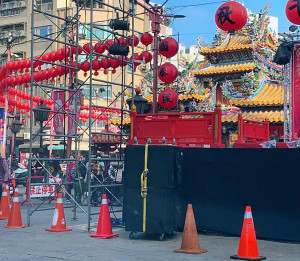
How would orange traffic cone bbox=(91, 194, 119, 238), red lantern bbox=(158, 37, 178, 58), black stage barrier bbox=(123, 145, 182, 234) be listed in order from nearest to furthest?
black stage barrier bbox=(123, 145, 182, 234) < orange traffic cone bbox=(91, 194, 119, 238) < red lantern bbox=(158, 37, 178, 58)

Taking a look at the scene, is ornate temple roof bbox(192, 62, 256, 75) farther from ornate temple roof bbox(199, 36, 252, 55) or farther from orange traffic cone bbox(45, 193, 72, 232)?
orange traffic cone bbox(45, 193, 72, 232)

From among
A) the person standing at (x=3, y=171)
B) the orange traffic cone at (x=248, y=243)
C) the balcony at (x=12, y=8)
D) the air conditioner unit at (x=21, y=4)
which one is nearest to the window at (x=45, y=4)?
the air conditioner unit at (x=21, y=4)

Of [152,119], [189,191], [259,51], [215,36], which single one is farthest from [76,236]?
[215,36]

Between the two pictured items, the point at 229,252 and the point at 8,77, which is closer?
the point at 229,252

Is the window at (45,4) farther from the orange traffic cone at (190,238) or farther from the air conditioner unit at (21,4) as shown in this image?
the orange traffic cone at (190,238)

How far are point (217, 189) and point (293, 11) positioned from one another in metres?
5.36

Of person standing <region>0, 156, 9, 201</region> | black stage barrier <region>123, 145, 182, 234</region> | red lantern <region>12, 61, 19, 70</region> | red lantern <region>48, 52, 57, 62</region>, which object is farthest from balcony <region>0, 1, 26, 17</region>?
black stage barrier <region>123, 145, 182, 234</region>

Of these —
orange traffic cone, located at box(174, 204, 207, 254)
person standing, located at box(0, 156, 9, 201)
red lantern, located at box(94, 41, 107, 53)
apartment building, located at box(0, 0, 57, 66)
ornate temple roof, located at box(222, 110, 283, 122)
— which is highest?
apartment building, located at box(0, 0, 57, 66)

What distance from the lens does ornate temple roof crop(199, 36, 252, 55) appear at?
95.3ft

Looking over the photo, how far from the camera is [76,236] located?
1140 cm

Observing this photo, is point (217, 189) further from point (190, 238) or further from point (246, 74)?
point (246, 74)

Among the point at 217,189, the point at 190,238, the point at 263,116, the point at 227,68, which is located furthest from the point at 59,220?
the point at 227,68

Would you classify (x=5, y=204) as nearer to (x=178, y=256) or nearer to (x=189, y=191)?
(x=189, y=191)

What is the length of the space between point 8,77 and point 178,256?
1918 cm
